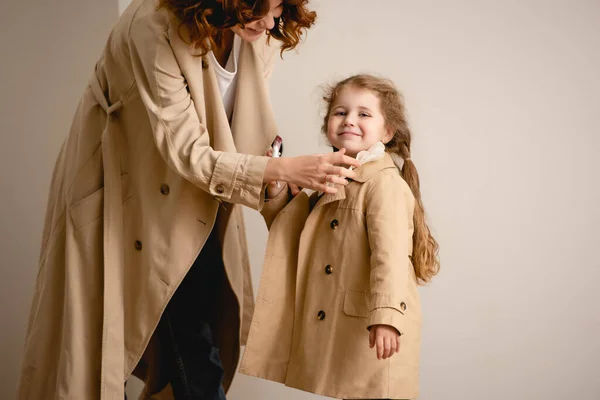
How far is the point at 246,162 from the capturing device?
1650 millimetres

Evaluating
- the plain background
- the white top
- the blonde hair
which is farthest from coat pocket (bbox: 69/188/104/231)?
the plain background

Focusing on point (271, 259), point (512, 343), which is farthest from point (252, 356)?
point (512, 343)

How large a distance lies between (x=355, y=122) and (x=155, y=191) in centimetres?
54

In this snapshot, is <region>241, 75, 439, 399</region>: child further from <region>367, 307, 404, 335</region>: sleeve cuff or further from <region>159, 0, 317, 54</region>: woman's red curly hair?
<region>159, 0, 317, 54</region>: woman's red curly hair

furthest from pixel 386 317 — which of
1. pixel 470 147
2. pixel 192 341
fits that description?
pixel 470 147

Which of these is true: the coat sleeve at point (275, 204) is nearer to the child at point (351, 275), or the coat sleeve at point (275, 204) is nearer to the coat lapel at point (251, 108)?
the child at point (351, 275)

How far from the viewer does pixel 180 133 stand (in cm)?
166

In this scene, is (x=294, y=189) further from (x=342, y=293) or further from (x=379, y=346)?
(x=379, y=346)

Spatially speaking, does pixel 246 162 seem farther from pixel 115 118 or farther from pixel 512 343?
pixel 512 343

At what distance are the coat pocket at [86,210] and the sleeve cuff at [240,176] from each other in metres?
0.38

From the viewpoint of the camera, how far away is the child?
1686 mm

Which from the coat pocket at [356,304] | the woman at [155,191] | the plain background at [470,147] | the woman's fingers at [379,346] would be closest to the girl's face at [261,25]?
the woman at [155,191]


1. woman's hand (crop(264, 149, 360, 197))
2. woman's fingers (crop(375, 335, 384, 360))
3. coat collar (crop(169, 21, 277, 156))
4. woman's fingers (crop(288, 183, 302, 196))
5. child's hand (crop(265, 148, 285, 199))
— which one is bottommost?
woman's fingers (crop(375, 335, 384, 360))

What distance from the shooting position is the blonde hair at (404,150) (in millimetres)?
1840
